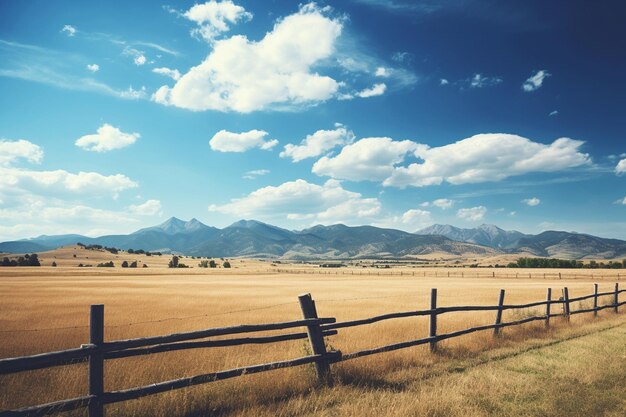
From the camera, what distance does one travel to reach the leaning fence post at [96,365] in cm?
568

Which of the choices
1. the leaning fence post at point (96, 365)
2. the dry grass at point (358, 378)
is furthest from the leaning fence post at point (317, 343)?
the leaning fence post at point (96, 365)

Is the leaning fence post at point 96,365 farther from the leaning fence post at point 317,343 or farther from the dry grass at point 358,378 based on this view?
the leaning fence post at point 317,343

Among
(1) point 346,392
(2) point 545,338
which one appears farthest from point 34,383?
(2) point 545,338

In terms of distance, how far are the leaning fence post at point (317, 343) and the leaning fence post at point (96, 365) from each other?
3.87 m

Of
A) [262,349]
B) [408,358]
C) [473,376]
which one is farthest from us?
[262,349]

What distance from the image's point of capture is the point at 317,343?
8.27m

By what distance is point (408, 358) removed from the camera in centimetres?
1030

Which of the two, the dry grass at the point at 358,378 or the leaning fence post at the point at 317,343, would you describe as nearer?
the dry grass at the point at 358,378

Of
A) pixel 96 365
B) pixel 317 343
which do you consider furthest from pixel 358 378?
pixel 96 365

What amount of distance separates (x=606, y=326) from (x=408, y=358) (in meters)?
12.0

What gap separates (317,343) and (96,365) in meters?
4.24

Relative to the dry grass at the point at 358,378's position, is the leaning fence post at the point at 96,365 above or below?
above

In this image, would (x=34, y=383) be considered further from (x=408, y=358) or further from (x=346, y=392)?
(x=408, y=358)

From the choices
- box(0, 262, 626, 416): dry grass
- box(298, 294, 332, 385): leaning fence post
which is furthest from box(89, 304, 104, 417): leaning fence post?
box(298, 294, 332, 385): leaning fence post
